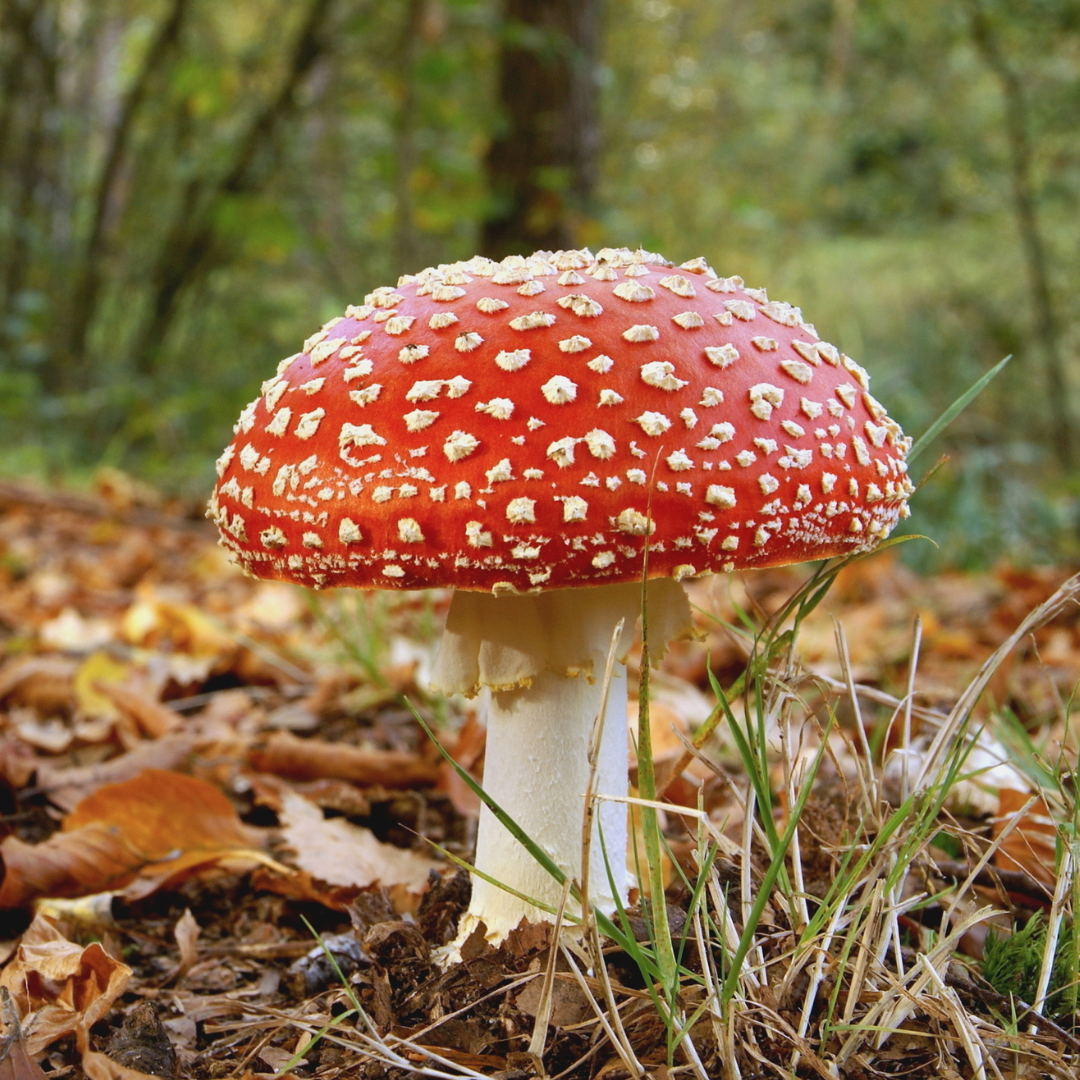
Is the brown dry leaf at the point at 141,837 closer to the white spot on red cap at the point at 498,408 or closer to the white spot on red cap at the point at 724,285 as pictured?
the white spot on red cap at the point at 498,408

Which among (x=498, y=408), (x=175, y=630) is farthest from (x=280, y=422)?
(x=175, y=630)

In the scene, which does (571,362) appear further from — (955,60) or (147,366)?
(955,60)

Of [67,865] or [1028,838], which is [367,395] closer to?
[67,865]

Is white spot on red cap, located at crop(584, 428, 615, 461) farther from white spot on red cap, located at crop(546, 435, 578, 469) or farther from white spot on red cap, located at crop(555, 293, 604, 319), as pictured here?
white spot on red cap, located at crop(555, 293, 604, 319)

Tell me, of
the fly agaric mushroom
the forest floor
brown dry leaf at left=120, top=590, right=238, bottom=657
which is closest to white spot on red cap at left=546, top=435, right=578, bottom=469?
the fly agaric mushroom

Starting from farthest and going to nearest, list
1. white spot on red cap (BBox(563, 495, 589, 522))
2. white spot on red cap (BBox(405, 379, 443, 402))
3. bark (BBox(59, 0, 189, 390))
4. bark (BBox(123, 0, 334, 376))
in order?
Result: bark (BBox(59, 0, 189, 390)) < bark (BBox(123, 0, 334, 376)) < white spot on red cap (BBox(405, 379, 443, 402)) < white spot on red cap (BBox(563, 495, 589, 522))

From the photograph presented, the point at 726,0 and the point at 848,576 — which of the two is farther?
the point at 726,0

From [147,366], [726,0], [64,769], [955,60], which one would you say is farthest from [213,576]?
[726,0]
